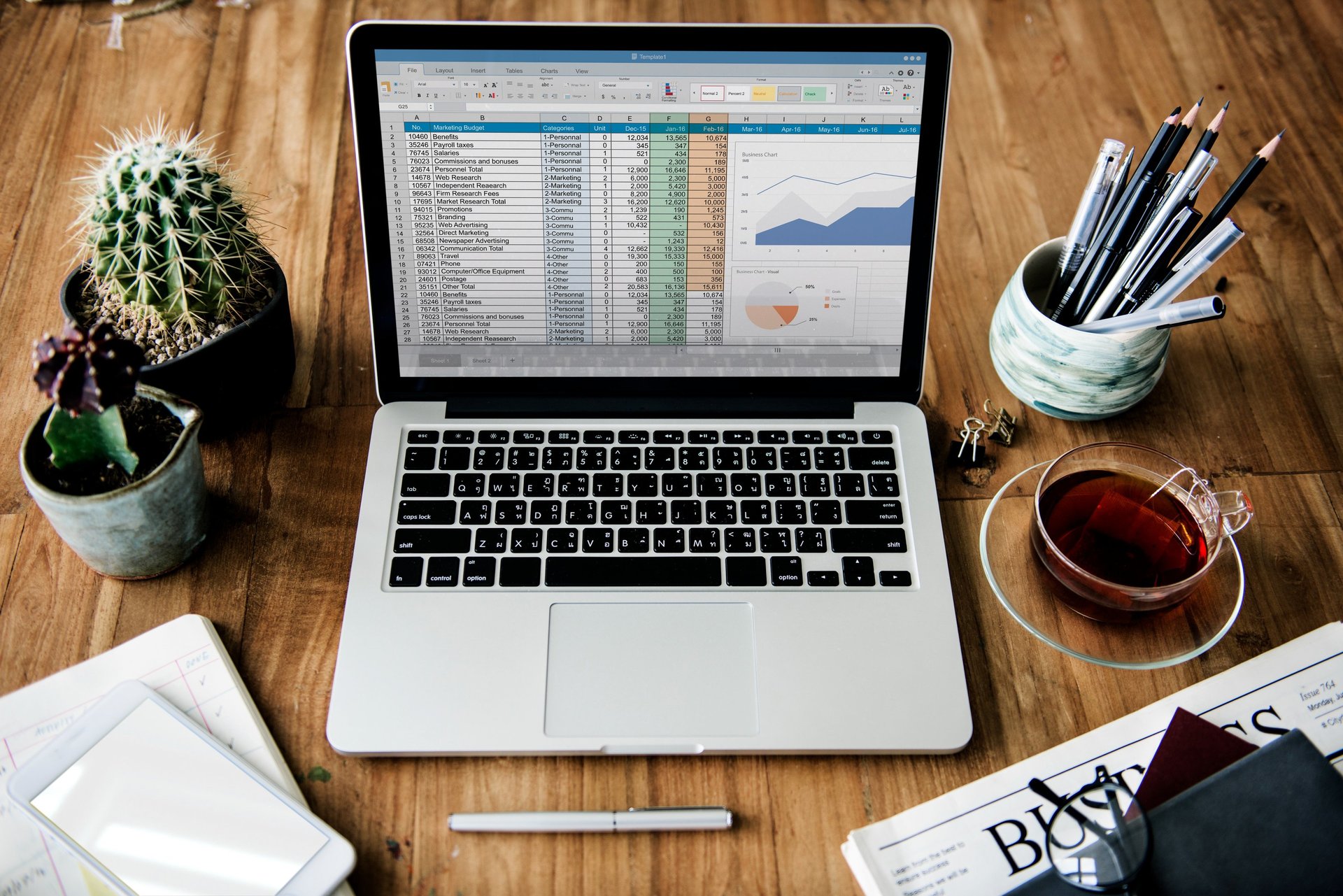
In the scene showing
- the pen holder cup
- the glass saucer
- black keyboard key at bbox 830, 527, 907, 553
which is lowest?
the glass saucer

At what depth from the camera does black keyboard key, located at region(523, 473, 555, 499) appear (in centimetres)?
79

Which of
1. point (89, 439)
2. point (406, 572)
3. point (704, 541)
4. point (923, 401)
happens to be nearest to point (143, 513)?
point (89, 439)

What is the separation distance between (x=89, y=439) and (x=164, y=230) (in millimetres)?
158

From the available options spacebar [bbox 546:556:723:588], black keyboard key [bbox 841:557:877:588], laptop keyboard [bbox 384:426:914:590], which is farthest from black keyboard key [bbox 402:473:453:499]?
black keyboard key [bbox 841:557:877:588]

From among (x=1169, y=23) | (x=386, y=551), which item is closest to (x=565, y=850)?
(x=386, y=551)

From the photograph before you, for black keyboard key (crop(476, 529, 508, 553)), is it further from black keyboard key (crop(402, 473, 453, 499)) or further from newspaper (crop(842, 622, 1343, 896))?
newspaper (crop(842, 622, 1343, 896))

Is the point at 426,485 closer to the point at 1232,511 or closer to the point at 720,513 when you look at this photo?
the point at 720,513

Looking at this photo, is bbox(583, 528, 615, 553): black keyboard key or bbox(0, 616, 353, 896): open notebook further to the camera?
bbox(583, 528, 615, 553): black keyboard key

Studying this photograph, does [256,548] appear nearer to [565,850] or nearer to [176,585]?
[176,585]

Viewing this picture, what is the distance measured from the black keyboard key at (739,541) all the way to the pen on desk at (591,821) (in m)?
0.19

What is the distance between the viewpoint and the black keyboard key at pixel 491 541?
763 millimetres

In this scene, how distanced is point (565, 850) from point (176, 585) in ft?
1.19

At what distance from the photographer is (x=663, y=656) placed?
28.5 inches

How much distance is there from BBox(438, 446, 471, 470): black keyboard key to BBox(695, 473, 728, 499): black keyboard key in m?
0.18
